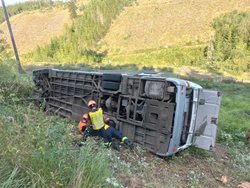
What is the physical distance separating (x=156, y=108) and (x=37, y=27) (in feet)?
189

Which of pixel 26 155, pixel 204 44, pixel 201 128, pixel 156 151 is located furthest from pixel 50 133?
pixel 204 44

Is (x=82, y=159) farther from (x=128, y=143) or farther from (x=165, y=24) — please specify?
(x=165, y=24)

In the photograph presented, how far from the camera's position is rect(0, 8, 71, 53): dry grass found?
4891 centimetres

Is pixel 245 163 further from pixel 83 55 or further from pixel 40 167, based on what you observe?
pixel 83 55

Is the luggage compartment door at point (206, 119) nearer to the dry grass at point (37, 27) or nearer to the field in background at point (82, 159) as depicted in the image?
the field in background at point (82, 159)

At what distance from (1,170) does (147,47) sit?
35.6 metres

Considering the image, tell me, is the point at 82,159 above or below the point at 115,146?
above

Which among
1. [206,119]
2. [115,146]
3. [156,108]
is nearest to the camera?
[156,108]

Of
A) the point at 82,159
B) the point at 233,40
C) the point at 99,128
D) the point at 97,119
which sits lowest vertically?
the point at 233,40

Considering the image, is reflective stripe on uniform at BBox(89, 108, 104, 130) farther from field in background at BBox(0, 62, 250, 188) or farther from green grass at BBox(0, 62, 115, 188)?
green grass at BBox(0, 62, 115, 188)

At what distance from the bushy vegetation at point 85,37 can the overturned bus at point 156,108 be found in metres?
30.5

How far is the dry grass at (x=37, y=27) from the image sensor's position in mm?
48906

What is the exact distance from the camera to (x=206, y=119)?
5570 millimetres

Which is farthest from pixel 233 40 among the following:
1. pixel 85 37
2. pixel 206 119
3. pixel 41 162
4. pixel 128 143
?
pixel 41 162
